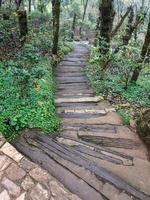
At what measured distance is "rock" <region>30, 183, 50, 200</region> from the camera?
4.33 meters

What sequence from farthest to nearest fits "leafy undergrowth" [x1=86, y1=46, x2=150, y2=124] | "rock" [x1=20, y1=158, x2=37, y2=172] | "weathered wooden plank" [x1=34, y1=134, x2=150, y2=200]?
"leafy undergrowth" [x1=86, y1=46, x2=150, y2=124], "rock" [x1=20, y1=158, x2=37, y2=172], "weathered wooden plank" [x1=34, y1=134, x2=150, y2=200]

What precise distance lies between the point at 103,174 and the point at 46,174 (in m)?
1.01

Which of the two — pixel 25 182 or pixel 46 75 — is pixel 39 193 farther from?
pixel 46 75

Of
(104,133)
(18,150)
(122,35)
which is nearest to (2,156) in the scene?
(18,150)

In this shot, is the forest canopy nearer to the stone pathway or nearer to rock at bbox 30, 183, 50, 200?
the stone pathway

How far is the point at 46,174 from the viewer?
15.5 feet

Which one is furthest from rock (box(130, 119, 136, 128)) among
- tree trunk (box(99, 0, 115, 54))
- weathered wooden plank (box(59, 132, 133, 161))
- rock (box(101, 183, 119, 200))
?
tree trunk (box(99, 0, 115, 54))

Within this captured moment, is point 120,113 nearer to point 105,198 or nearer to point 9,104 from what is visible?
point 9,104

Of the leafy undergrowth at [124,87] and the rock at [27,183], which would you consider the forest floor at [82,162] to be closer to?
the rock at [27,183]

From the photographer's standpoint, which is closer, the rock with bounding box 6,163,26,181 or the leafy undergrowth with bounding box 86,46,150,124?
the rock with bounding box 6,163,26,181

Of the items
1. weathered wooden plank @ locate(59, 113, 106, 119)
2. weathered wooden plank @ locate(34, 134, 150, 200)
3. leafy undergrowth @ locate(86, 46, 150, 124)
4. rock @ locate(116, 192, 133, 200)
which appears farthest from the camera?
leafy undergrowth @ locate(86, 46, 150, 124)

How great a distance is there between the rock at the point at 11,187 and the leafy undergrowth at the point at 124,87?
3.87 metres

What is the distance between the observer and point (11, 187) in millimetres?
4504

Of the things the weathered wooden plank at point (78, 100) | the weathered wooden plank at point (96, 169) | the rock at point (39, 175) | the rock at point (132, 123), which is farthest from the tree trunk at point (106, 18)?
the rock at point (39, 175)
